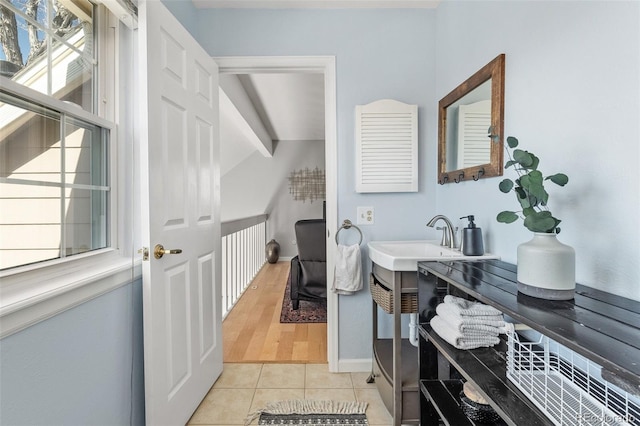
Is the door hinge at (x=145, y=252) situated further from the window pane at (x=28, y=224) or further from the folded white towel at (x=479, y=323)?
the folded white towel at (x=479, y=323)

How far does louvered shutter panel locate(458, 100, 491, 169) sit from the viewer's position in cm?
146

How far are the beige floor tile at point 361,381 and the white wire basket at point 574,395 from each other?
1.14 meters

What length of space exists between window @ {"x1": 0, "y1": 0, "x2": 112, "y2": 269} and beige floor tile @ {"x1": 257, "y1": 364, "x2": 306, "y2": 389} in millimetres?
1309

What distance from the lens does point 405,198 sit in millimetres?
2064

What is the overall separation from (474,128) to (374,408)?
1645 millimetres

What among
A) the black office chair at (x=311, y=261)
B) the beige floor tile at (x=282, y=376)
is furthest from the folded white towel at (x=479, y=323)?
the black office chair at (x=311, y=261)

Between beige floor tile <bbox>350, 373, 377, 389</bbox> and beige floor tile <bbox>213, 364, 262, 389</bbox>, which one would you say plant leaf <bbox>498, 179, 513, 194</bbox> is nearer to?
beige floor tile <bbox>350, 373, 377, 389</bbox>

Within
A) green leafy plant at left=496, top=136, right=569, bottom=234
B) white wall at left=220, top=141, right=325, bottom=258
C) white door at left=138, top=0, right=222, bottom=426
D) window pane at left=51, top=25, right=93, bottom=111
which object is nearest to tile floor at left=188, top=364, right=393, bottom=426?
white door at left=138, top=0, right=222, bottom=426

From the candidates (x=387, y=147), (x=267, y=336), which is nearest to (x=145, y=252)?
(x=387, y=147)

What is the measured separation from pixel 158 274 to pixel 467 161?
5.42 ft

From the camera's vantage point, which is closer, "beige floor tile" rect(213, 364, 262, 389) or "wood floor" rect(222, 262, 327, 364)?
"beige floor tile" rect(213, 364, 262, 389)

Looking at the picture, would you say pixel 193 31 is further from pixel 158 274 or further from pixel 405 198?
pixel 405 198

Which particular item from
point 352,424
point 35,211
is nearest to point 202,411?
point 352,424

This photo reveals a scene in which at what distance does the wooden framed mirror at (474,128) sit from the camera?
1.35m
